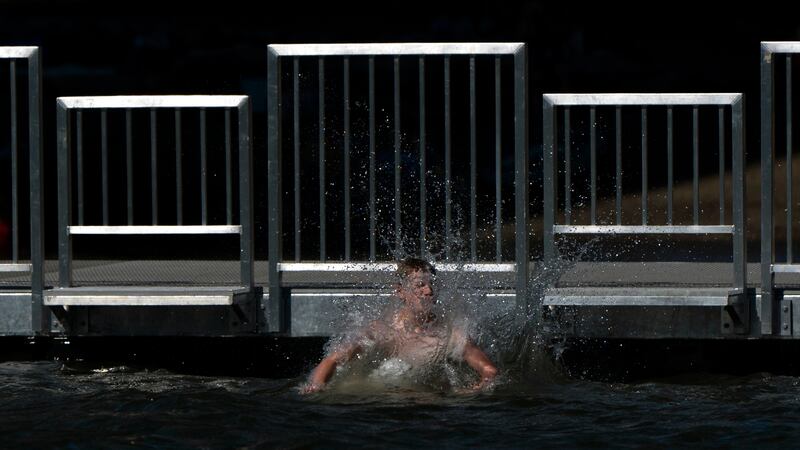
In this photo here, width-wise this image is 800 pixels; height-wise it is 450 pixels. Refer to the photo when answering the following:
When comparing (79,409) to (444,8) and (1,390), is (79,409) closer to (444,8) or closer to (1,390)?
(1,390)

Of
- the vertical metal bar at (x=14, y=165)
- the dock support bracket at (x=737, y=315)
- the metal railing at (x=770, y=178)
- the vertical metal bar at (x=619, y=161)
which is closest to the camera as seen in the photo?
the metal railing at (x=770, y=178)

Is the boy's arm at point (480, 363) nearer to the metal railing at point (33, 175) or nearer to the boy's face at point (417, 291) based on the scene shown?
the boy's face at point (417, 291)

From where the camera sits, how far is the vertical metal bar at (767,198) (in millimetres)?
7969

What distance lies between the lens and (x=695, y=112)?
26.3 feet

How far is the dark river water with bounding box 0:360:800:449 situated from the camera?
7.27 m

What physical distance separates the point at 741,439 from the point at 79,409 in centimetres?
331

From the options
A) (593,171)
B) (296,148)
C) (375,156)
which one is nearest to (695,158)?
(593,171)

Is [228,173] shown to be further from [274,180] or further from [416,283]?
[416,283]

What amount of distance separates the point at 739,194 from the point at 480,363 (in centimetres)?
164

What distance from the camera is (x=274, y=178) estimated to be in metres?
8.30

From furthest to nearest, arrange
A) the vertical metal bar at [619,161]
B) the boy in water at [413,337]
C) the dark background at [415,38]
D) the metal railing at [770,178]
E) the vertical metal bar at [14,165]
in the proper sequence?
1. the dark background at [415,38]
2. the vertical metal bar at [14,165]
3. the boy in water at [413,337]
4. the vertical metal bar at [619,161]
5. the metal railing at [770,178]

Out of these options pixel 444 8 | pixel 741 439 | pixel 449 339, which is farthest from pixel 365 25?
pixel 741 439

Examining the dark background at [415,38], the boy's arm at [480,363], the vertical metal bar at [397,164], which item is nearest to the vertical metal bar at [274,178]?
the vertical metal bar at [397,164]

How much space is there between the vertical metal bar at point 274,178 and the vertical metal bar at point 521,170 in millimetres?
1254
